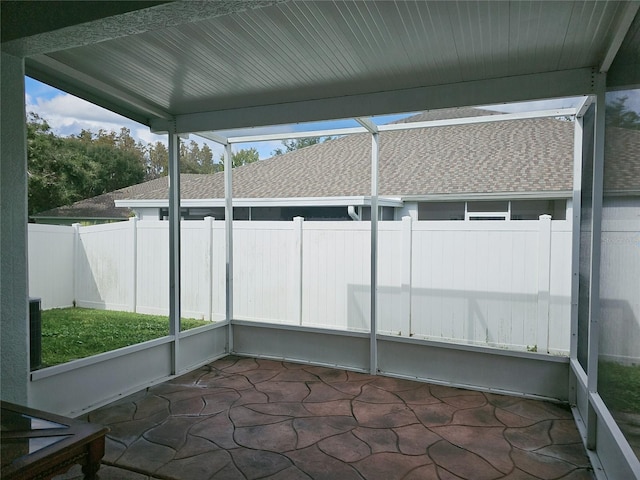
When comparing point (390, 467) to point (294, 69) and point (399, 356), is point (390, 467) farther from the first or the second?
point (294, 69)

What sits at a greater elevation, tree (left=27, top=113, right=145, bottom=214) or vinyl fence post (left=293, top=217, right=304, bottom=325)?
tree (left=27, top=113, right=145, bottom=214)

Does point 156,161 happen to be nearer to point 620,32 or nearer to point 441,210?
point 441,210

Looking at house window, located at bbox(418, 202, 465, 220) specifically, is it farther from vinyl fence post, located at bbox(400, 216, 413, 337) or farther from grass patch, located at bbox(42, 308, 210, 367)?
grass patch, located at bbox(42, 308, 210, 367)

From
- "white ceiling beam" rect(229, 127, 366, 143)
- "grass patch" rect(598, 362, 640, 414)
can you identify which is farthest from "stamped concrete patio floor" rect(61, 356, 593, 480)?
"white ceiling beam" rect(229, 127, 366, 143)

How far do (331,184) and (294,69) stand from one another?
4.23m

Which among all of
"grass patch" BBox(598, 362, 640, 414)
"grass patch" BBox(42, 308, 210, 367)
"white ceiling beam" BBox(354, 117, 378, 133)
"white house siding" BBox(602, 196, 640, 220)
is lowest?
"grass patch" BBox(42, 308, 210, 367)

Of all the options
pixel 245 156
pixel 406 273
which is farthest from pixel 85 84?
pixel 245 156

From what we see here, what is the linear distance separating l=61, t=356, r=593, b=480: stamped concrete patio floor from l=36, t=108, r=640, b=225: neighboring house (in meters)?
2.03

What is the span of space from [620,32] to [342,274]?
3.51m

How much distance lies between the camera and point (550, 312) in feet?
13.3

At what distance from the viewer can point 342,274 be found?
5062 mm

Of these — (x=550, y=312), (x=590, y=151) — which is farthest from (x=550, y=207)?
(x=590, y=151)

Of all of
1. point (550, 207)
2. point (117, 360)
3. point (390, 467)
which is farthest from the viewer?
point (550, 207)

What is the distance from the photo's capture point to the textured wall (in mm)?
2357
